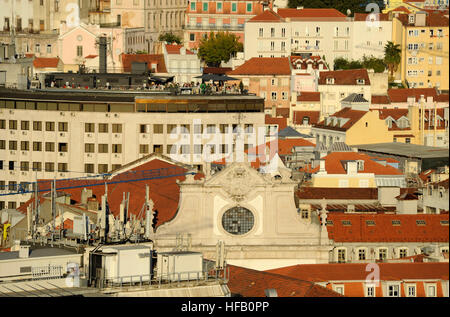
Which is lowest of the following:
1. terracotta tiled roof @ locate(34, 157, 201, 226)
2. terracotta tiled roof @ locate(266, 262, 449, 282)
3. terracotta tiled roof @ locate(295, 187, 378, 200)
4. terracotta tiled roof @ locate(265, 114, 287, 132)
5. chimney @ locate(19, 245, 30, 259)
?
terracotta tiled roof @ locate(265, 114, 287, 132)

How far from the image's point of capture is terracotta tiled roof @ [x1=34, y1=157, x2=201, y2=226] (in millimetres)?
104938

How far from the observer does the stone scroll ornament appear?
93.4 metres

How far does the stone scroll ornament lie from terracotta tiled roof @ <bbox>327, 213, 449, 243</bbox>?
6549mm

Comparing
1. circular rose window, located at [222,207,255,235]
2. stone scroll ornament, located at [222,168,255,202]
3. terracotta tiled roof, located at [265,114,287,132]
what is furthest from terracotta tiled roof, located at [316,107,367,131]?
stone scroll ornament, located at [222,168,255,202]

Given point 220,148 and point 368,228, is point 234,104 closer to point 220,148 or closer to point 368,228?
point 220,148

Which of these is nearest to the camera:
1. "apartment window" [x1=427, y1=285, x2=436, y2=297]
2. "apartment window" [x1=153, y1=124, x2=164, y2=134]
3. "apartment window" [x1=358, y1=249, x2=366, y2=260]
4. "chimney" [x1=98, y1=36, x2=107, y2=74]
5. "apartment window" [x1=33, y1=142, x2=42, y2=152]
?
"apartment window" [x1=427, y1=285, x2=436, y2=297]

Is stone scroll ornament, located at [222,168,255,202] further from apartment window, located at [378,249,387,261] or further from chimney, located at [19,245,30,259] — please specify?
chimney, located at [19,245,30,259]

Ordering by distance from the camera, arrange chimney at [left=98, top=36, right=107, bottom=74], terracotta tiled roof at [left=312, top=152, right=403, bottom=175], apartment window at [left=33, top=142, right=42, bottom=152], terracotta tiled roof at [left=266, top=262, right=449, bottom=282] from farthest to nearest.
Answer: chimney at [left=98, top=36, right=107, bottom=74]
apartment window at [left=33, top=142, right=42, bottom=152]
terracotta tiled roof at [left=312, top=152, right=403, bottom=175]
terracotta tiled roof at [left=266, top=262, right=449, bottom=282]

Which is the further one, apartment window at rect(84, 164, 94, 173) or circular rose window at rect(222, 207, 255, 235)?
apartment window at rect(84, 164, 94, 173)

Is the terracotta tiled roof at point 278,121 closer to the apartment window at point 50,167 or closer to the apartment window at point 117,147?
the apartment window at point 117,147

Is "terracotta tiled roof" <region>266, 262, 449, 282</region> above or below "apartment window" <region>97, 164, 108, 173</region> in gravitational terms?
above

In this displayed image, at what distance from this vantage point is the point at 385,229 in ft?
327
